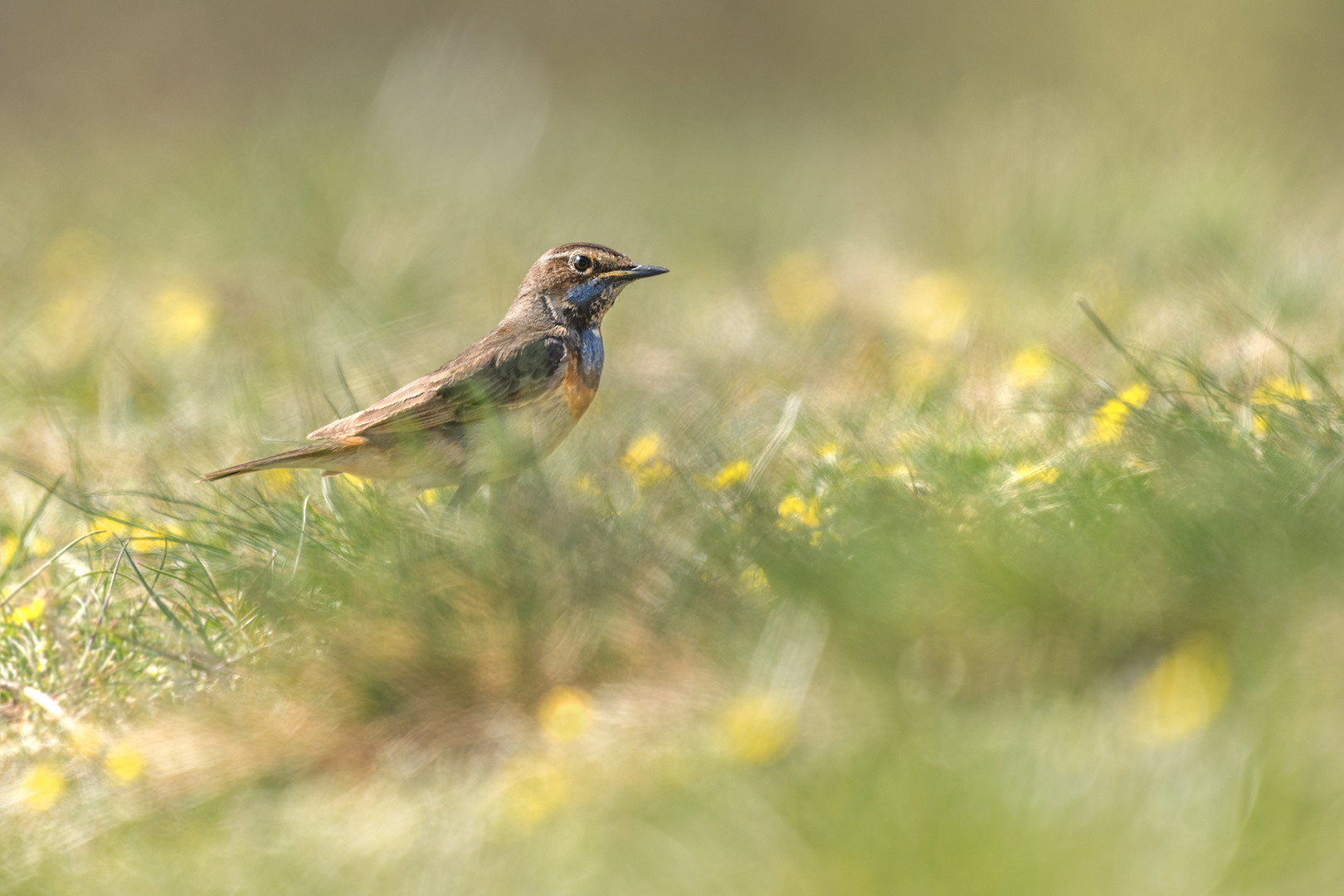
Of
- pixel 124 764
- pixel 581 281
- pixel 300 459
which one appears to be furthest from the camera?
pixel 581 281

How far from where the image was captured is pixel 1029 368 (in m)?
5.61

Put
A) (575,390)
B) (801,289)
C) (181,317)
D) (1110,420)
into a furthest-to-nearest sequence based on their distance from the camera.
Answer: (801,289) → (181,317) → (575,390) → (1110,420)

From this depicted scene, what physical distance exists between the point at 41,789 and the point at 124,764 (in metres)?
0.24

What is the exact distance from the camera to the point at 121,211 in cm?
1035

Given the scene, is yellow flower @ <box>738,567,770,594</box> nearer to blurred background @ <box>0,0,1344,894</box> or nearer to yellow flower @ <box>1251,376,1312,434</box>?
blurred background @ <box>0,0,1344,894</box>

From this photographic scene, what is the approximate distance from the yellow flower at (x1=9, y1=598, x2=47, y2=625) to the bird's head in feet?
7.45

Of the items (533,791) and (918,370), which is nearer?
(533,791)

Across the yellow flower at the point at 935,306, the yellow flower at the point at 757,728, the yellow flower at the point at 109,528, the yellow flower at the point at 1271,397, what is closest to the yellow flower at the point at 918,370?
the yellow flower at the point at 935,306

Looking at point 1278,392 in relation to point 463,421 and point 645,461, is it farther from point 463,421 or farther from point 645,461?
point 463,421

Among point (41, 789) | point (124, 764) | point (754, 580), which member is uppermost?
point (754, 580)

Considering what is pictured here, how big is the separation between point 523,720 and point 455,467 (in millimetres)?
1641

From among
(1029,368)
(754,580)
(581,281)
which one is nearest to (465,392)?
(581,281)

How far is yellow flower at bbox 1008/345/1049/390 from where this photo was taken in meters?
5.55

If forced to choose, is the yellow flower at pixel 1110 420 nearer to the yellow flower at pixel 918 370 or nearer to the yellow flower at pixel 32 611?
the yellow flower at pixel 918 370
